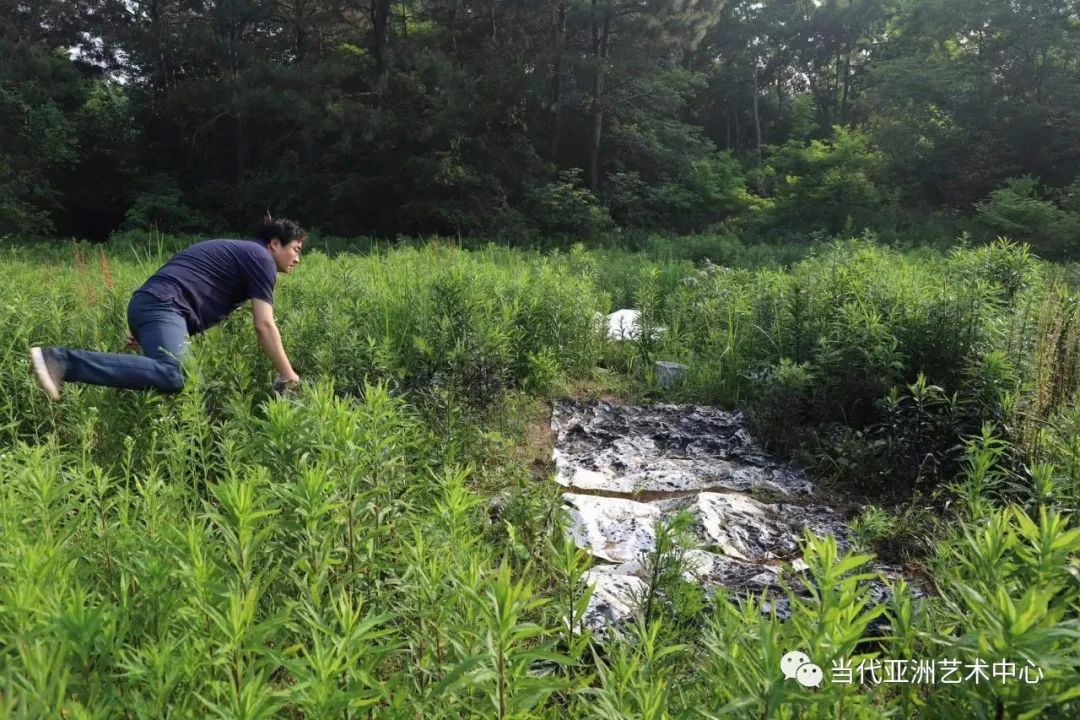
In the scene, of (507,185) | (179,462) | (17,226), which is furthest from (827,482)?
(17,226)

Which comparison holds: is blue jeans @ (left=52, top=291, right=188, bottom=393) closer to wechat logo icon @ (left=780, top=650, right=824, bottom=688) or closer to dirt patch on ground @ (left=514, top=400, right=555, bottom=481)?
dirt patch on ground @ (left=514, top=400, right=555, bottom=481)

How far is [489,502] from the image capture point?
3.40m

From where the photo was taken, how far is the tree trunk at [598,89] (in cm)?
2041

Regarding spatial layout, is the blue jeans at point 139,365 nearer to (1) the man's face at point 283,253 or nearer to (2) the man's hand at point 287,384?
(2) the man's hand at point 287,384

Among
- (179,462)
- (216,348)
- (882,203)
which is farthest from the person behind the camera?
(882,203)

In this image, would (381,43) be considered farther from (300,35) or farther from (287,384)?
(287,384)

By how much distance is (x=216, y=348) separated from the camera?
4465 millimetres

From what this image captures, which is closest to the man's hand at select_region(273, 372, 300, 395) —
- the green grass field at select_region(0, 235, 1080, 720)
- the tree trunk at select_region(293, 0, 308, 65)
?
the green grass field at select_region(0, 235, 1080, 720)

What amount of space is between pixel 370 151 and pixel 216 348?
1796cm

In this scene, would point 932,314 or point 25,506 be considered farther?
point 932,314

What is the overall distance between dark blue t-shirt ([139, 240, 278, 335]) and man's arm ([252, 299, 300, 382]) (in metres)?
0.13

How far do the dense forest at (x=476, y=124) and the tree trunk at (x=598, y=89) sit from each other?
0.08 meters

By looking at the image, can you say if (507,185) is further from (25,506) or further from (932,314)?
(25,506)

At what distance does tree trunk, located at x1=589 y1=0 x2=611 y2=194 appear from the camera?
66.9 feet
